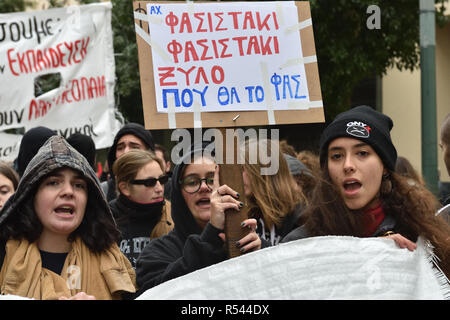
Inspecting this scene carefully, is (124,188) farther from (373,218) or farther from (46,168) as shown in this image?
(373,218)

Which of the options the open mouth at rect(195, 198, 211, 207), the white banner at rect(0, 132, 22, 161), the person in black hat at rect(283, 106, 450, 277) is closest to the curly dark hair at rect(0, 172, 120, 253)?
the open mouth at rect(195, 198, 211, 207)

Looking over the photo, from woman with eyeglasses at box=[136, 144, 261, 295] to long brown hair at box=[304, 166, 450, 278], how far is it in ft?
1.08

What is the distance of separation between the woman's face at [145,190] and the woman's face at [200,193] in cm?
81

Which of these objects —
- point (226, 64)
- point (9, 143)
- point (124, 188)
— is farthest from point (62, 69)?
point (226, 64)

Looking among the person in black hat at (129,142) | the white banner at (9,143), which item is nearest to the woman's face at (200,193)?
the person in black hat at (129,142)

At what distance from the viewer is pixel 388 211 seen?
268 centimetres

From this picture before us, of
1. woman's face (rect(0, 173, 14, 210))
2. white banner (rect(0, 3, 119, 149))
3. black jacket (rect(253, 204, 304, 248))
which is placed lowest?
black jacket (rect(253, 204, 304, 248))

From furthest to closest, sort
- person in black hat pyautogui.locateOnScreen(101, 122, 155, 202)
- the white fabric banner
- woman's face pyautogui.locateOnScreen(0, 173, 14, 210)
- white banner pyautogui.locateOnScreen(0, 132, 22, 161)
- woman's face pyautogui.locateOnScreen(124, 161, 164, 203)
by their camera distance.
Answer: white banner pyautogui.locateOnScreen(0, 132, 22, 161)
person in black hat pyautogui.locateOnScreen(101, 122, 155, 202)
woman's face pyautogui.locateOnScreen(0, 173, 14, 210)
woman's face pyautogui.locateOnScreen(124, 161, 164, 203)
the white fabric banner

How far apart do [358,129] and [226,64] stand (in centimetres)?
57

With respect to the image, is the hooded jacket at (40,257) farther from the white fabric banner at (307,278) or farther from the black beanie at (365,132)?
the black beanie at (365,132)

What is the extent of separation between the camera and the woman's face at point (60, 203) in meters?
2.54

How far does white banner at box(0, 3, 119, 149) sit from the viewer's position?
20.3 ft

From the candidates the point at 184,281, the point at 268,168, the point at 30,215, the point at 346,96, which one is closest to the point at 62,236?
the point at 30,215

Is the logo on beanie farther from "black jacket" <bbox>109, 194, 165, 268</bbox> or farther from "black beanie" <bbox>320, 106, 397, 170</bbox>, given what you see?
"black jacket" <bbox>109, 194, 165, 268</bbox>
